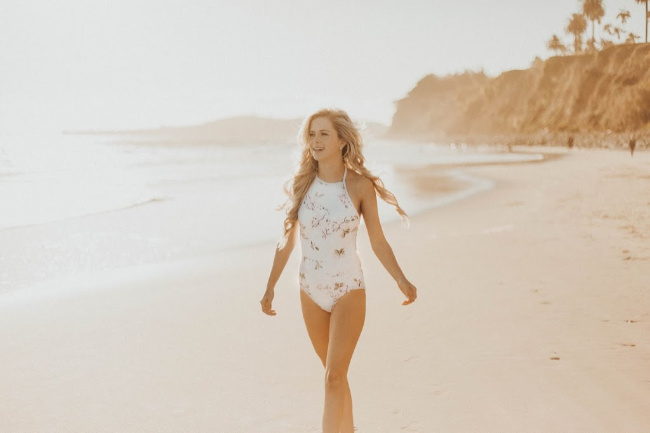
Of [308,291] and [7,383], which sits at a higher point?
[308,291]

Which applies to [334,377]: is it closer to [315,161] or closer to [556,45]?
[315,161]

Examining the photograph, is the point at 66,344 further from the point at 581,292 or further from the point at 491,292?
the point at 581,292

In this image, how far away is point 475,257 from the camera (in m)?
10.3

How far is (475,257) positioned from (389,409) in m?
6.08

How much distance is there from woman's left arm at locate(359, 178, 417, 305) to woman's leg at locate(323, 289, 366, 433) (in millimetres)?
266

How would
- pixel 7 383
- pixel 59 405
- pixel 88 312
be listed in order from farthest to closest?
pixel 88 312
pixel 7 383
pixel 59 405

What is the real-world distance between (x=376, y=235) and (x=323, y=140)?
646 mm

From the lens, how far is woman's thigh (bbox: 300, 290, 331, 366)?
142 inches

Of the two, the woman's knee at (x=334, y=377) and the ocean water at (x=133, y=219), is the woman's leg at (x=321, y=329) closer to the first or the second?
the woman's knee at (x=334, y=377)

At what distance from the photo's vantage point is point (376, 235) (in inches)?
146

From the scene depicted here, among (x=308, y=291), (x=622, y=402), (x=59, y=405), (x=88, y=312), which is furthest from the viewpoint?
(x=88, y=312)

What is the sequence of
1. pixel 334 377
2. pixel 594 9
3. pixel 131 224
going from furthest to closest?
1. pixel 594 9
2. pixel 131 224
3. pixel 334 377

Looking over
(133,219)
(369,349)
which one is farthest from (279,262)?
(133,219)

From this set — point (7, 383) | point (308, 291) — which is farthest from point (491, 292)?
point (7, 383)
